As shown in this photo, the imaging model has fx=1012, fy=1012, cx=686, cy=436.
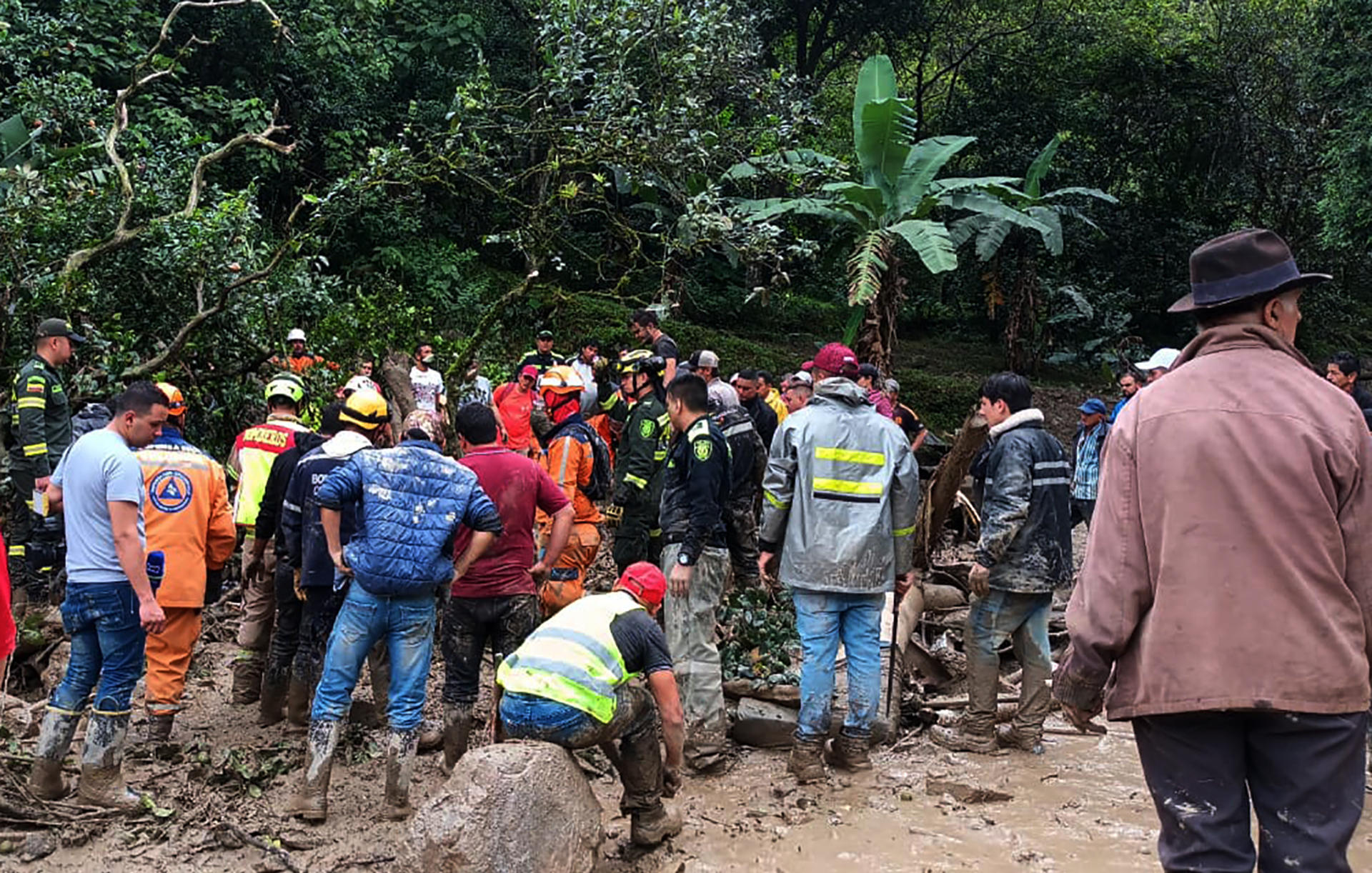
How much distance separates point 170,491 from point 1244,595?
194 inches

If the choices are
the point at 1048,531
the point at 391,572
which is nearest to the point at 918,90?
the point at 1048,531

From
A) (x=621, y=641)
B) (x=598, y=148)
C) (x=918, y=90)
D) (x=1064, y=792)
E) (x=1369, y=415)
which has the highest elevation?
(x=918, y=90)

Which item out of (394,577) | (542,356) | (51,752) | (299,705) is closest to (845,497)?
(394,577)

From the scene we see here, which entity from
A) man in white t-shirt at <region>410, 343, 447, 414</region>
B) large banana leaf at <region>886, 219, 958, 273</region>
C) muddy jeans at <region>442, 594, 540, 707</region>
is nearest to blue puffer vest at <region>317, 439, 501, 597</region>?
muddy jeans at <region>442, 594, 540, 707</region>

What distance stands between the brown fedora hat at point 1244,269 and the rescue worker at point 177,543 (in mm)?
4699

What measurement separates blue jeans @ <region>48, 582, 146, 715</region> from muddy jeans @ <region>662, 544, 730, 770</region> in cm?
269

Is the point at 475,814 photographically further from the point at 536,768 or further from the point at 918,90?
the point at 918,90

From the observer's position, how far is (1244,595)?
98.2 inches

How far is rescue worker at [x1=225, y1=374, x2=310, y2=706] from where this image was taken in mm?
6117

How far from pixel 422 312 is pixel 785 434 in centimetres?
724

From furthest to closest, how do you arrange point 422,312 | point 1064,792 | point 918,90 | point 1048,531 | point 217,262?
point 918,90
point 422,312
point 217,262
point 1048,531
point 1064,792

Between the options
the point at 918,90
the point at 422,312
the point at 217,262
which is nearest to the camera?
the point at 217,262

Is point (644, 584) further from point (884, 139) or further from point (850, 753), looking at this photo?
point (884, 139)

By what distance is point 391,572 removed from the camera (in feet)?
15.0
